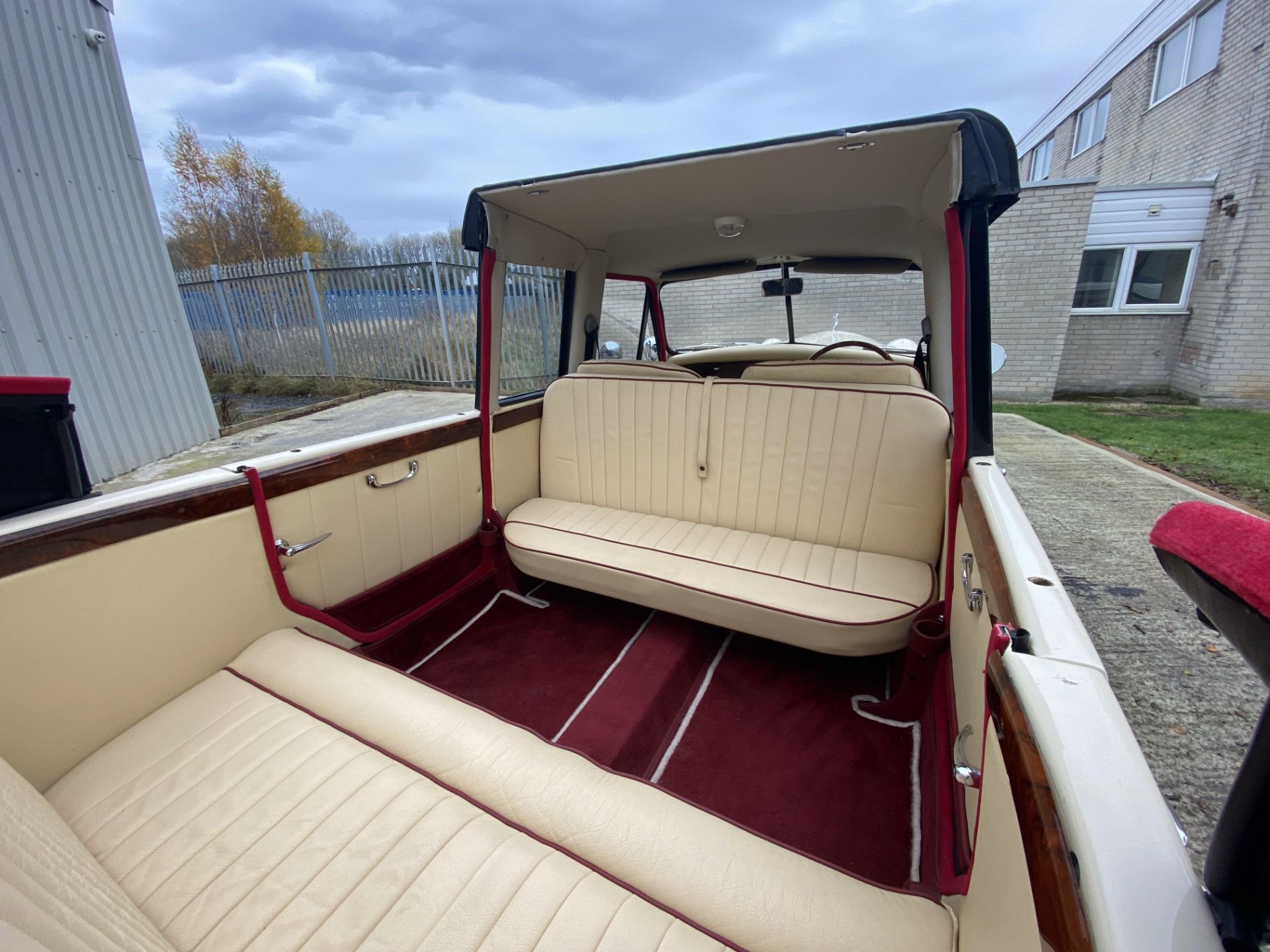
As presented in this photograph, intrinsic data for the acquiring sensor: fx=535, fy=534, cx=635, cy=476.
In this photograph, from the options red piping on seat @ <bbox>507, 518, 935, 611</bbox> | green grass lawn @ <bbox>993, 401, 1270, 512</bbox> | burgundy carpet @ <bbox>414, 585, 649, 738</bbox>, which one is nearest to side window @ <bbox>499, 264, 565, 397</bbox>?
red piping on seat @ <bbox>507, 518, 935, 611</bbox>

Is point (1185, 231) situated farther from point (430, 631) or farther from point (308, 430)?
point (308, 430)

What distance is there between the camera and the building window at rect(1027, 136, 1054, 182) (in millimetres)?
13102

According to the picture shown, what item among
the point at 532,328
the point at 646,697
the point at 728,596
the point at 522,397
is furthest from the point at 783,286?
the point at 646,697

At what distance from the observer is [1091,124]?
35.4 ft

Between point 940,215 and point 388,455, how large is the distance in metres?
2.09

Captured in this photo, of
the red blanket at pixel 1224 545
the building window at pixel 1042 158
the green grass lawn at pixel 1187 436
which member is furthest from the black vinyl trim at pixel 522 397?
the building window at pixel 1042 158

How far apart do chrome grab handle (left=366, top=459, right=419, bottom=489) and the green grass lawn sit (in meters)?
4.77

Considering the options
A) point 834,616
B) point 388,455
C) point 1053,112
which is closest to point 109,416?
point 388,455

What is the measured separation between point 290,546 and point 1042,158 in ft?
62.1

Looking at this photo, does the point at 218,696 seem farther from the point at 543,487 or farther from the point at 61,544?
the point at 543,487

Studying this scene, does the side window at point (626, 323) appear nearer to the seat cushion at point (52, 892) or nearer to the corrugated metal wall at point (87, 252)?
the seat cushion at point (52, 892)

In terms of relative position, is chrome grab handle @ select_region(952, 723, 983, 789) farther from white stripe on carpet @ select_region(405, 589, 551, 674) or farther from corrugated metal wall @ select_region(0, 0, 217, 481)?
corrugated metal wall @ select_region(0, 0, 217, 481)

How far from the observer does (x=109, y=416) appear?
4.02 meters

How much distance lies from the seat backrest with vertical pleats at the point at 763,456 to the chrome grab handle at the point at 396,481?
693 millimetres
